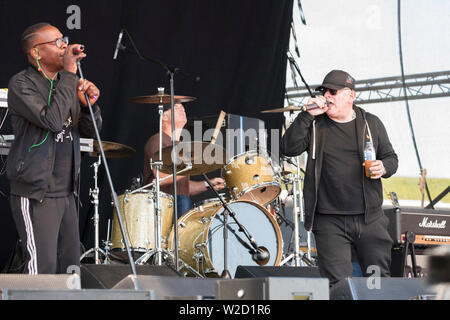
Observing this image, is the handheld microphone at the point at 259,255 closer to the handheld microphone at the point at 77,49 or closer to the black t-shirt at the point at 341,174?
the black t-shirt at the point at 341,174

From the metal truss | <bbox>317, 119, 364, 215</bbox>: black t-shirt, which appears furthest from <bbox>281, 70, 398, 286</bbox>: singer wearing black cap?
the metal truss

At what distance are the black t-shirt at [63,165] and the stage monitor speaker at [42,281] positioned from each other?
93cm

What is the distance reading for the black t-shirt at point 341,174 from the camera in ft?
13.5

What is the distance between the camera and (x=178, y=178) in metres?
6.93

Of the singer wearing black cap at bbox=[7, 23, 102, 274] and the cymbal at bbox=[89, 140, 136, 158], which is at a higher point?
the cymbal at bbox=[89, 140, 136, 158]

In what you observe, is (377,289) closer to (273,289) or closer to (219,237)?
(273,289)

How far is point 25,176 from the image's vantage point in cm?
356

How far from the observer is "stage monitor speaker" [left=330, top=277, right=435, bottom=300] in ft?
9.44

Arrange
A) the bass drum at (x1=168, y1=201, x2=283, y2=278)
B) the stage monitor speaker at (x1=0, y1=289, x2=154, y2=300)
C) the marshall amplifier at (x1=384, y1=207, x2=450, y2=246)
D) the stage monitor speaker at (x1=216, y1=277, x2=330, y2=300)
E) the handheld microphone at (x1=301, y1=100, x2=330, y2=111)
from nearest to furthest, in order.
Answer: the stage monitor speaker at (x1=0, y1=289, x2=154, y2=300) < the stage monitor speaker at (x1=216, y1=277, x2=330, y2=300) < the handheld microphone at (x1=301, y1=100, x2=330, y2=111) < the marshall amplifier at (x1=384, y1=207, x2=450, y2=246) < the bass drum at (x1=168, y1=201, x2=283, y2=278)

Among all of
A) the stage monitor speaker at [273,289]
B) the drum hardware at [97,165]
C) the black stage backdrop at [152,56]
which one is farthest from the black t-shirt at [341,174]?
the black stage backdrop at [152,56]

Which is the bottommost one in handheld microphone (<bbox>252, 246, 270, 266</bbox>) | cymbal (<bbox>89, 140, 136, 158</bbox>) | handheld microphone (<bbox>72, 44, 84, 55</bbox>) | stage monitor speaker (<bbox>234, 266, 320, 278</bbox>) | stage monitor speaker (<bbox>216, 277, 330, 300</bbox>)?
stage monitor speaker (<bbox>216, 277, 330, 300</bbox>)

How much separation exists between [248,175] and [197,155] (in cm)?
59

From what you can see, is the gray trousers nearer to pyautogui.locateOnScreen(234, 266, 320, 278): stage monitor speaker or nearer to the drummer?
pyautogui.locateOnScreen(234, 266, 320, 278): stage monitor speaker

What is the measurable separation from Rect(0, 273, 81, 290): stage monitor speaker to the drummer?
3.95 m
